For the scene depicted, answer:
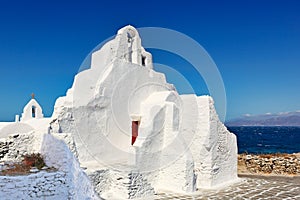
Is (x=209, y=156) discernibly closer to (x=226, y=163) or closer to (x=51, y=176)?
(x=226, y=163)

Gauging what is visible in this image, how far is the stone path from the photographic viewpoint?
32.6ft

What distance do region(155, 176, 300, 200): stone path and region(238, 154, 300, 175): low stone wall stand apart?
2.50m

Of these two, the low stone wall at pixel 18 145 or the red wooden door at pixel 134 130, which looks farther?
the red wooden door at pixel 134 130

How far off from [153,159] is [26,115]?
7.96m

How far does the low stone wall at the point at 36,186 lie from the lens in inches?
242

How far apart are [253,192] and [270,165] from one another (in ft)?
18.3

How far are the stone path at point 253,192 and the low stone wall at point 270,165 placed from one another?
2503 millimetres

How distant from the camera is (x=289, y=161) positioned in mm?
15328

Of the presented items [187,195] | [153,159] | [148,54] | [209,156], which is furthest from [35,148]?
[148,54]

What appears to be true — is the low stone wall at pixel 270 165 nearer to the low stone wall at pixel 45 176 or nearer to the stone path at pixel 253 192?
the stone path at pixel 253 192

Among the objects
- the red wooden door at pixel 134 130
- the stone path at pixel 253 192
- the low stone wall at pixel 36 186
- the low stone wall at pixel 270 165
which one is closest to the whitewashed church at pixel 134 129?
the red wooden door at pixel 134 130

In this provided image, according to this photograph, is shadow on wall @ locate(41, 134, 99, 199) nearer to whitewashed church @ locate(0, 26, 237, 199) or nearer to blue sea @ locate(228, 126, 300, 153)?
whitewashed church @ locate(0, 26, 237, 199)

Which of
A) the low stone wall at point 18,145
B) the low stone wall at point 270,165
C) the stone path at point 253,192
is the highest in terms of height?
the low stone wall at point 18,145

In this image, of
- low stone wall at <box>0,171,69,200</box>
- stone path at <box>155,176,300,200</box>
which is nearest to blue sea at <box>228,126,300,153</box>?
stone path at <box>155,176,300,200</box>
